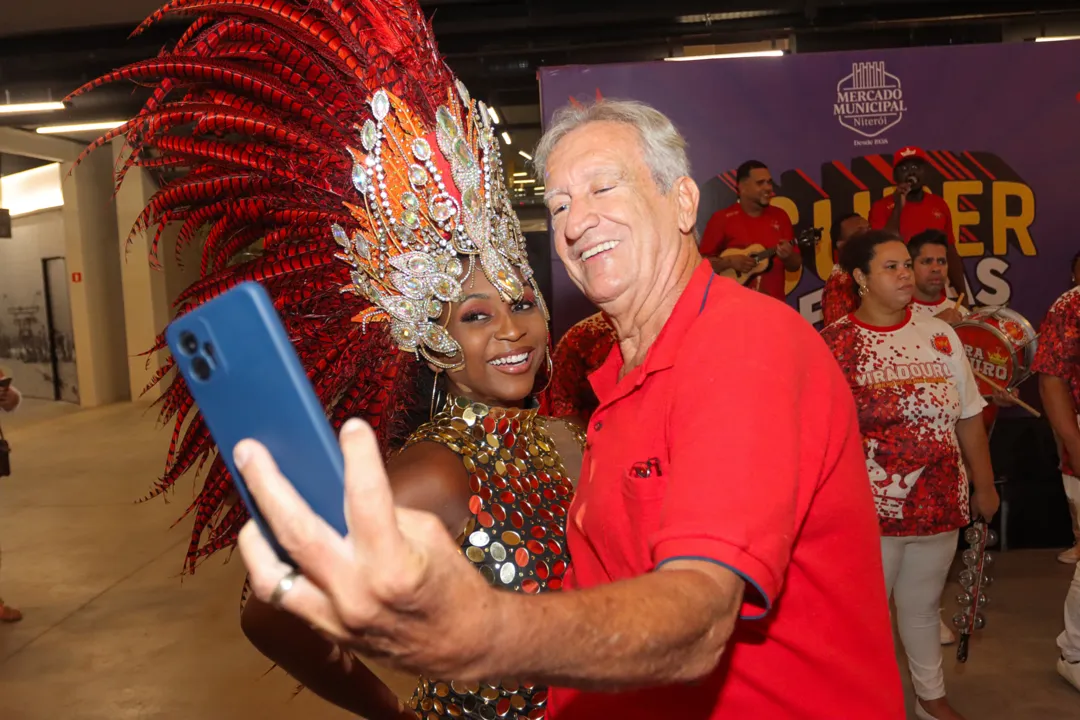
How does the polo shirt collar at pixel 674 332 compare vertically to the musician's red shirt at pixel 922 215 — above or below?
below

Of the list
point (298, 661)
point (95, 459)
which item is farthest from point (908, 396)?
point (95, 459)

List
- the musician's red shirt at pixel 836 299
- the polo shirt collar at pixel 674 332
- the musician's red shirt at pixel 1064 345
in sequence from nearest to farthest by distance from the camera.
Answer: the polo shirt collar at pixel 674 332 < the musician's red shirt at pixel 1064 345 < the musician's red shirt at pixel 836 299

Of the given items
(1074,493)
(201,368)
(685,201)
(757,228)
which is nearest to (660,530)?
(201,368)

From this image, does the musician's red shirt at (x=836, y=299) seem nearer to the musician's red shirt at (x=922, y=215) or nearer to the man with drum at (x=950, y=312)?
the man with drum at (x=950, y=312)

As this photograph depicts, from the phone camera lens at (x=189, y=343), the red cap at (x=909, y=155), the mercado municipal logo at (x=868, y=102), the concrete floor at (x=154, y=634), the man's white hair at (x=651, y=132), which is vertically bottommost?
the concrete floor at (x=154, y=634)

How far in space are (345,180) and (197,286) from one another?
0.40m

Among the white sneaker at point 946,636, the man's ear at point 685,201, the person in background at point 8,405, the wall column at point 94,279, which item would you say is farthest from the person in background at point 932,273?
the wall column at point 94,279

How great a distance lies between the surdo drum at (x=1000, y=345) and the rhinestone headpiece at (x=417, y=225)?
9.97 feet

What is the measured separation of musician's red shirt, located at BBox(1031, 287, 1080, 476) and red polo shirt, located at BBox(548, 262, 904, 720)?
2587 millimetres

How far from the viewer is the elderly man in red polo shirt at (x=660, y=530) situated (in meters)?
0.61

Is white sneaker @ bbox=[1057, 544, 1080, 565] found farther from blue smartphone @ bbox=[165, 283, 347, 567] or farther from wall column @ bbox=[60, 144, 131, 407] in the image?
wall column @ bbox=[60, 144, 131, 407]

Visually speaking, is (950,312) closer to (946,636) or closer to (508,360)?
(946,636)

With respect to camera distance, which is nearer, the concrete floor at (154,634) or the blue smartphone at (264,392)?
the blue smartphone at (264,392)

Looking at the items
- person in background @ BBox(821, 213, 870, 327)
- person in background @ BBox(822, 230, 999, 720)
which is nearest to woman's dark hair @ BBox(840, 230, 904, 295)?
person in background @ BBox(822, 230, 999, 720)
